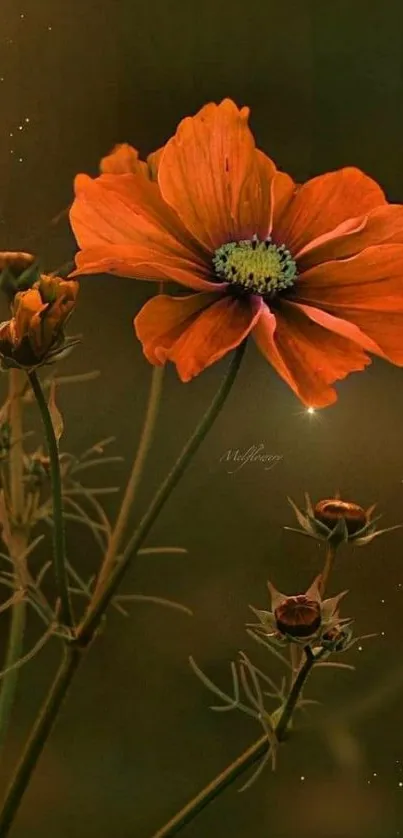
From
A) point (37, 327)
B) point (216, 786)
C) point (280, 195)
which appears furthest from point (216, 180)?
point (216, 786)

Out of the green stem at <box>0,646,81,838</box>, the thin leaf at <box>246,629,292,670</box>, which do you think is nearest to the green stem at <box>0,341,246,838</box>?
the green stem at <box>0,646,81,838</box>

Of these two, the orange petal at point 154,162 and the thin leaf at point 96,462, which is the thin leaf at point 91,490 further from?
the orange petal at point 154,162

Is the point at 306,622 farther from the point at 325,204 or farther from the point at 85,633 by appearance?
the point at 325,204

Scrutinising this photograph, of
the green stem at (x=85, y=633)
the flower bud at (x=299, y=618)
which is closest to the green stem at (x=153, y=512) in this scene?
the green stem at (x=85, y=633)

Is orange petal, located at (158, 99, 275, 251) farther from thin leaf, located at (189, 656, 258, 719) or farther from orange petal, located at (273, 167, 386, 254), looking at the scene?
thin leaf, located at (189, 656, 258, 719)

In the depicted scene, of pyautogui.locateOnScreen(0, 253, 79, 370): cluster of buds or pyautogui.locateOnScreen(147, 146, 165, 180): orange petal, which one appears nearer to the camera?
pyautogui.locateOnScreen(0, 253, 79, 370): cluster of buds

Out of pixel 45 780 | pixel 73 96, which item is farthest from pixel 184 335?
pixel 45 780
